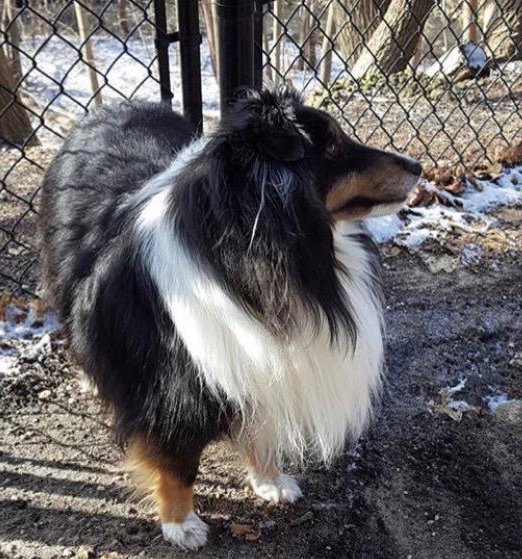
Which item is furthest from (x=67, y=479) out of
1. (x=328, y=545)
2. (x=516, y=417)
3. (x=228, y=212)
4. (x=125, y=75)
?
(x=125, y=75)

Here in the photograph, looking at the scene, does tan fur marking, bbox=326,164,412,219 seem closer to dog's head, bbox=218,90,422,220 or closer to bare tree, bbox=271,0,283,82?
dog's head, bbox=218,90,422,220

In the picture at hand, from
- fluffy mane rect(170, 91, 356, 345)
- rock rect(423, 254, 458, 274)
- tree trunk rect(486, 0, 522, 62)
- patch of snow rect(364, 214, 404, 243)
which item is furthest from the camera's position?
tree trunk rect(486, 0, 522, 62)

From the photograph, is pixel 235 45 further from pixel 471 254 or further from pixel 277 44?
pixel 471 254

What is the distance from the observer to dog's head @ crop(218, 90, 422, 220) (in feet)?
4.92

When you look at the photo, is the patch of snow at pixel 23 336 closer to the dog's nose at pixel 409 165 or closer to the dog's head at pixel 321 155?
the dog's head at pixel 321 155

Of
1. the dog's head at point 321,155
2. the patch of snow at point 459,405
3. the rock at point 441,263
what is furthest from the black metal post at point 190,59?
the patch of snow at point 459,405

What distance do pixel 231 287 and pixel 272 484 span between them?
0.94 meters

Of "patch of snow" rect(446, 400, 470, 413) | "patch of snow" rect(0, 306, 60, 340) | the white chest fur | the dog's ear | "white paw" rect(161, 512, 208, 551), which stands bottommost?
"patch of snow" rect(446, 400, 470, 413)

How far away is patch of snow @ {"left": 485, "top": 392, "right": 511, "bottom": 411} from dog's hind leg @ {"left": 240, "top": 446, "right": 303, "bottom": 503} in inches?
33.4

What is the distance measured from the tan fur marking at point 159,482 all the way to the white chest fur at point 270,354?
264mm

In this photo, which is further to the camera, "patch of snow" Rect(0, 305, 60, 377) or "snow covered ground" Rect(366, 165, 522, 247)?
"snow covered ground" Rect(366, 165, 522, 247)

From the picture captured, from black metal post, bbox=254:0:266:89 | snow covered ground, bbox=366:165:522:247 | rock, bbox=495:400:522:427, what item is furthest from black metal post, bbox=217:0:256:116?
rock, bbox=495:400:522:427

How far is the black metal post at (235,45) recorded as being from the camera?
2.45 metres

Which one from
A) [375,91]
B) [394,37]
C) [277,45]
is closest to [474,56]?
[394,37]
